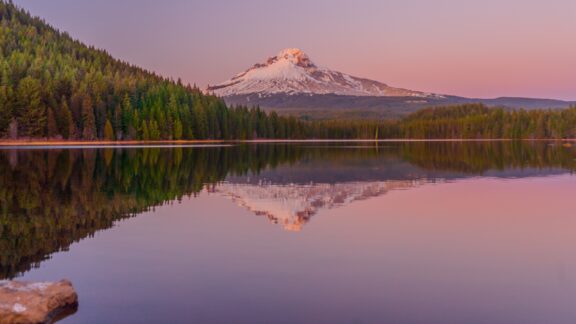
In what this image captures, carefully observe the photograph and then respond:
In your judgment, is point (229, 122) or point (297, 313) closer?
point (297, 313)

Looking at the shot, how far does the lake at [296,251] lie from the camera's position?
42.1 feet

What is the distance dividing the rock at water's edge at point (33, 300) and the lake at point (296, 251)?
1.47ft

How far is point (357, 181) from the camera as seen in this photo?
1660 inches

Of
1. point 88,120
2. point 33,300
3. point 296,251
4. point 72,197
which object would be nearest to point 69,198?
point 72,197

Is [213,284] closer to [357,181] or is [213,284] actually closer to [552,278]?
[552,278]

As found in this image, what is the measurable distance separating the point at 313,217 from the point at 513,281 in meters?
11.5

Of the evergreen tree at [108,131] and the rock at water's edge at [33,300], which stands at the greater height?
the evergreen tree at [108,131]

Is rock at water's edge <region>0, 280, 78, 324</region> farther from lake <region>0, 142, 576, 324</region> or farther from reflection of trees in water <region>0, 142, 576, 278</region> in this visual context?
reflection of trees in water <region>0, 142, 576, 278</region>

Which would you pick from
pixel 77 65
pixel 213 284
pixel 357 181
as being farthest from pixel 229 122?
pixel 213 284

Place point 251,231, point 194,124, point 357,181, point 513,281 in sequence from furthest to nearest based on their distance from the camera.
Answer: point 194,124 → point 357,181 → point 251,231 → point 513,281

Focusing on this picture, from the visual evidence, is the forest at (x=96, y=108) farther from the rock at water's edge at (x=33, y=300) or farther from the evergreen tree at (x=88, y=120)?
the rock at water's edge at (x=33, y=300)

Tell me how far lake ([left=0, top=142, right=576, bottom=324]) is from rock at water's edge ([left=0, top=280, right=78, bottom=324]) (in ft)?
1.47

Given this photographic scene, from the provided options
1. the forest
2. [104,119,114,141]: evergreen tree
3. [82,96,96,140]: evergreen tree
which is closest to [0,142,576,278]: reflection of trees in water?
the forest

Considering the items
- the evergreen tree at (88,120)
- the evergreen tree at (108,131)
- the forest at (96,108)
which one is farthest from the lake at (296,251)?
the evergreen tree at (108,131)
